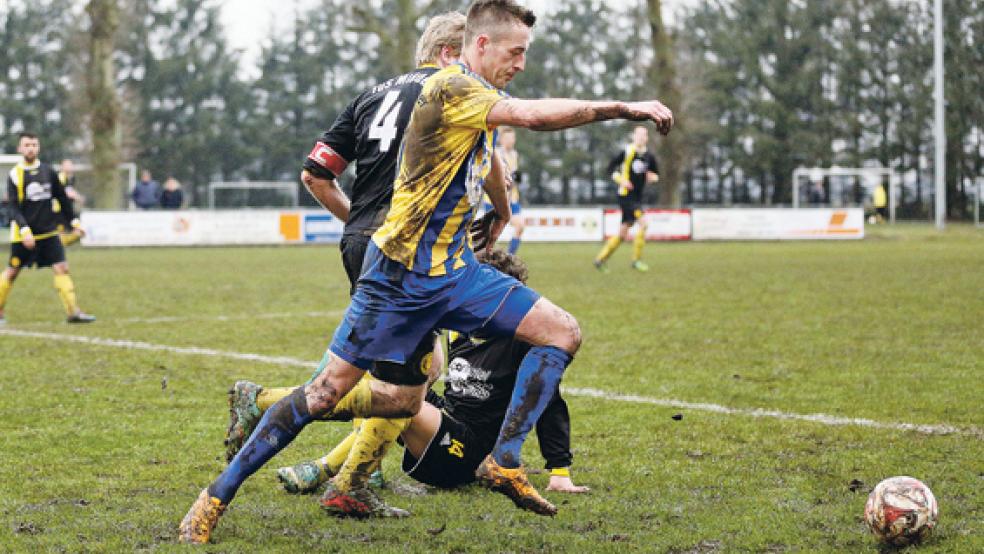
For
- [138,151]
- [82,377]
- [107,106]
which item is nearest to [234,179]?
[138,151]

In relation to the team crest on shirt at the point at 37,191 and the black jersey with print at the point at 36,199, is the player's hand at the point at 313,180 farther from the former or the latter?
the team crest on shirt at the point at 37,191

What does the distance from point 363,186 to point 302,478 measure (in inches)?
49.4

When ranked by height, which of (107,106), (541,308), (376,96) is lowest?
(541,308)

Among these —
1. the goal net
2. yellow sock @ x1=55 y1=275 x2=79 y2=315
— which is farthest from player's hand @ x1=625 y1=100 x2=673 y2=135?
the goal net

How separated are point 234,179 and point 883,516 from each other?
60.6 metres

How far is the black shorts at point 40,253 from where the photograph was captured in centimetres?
1284

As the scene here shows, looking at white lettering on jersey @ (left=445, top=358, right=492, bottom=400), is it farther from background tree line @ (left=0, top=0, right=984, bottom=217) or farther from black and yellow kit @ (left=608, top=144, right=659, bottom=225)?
background tree line @ (left=0, top=0, right=984, bottom=217)

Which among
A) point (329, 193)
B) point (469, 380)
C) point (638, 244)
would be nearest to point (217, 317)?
point (329, 193)

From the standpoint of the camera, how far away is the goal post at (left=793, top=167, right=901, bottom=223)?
53.4 m

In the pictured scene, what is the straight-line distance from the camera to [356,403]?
4680 millimetres

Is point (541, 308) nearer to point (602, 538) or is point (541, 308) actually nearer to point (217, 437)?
point (602, 538)

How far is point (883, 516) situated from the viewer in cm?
412

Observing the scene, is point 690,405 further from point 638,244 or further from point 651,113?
point 638,244

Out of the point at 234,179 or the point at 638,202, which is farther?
the point at 234,179
